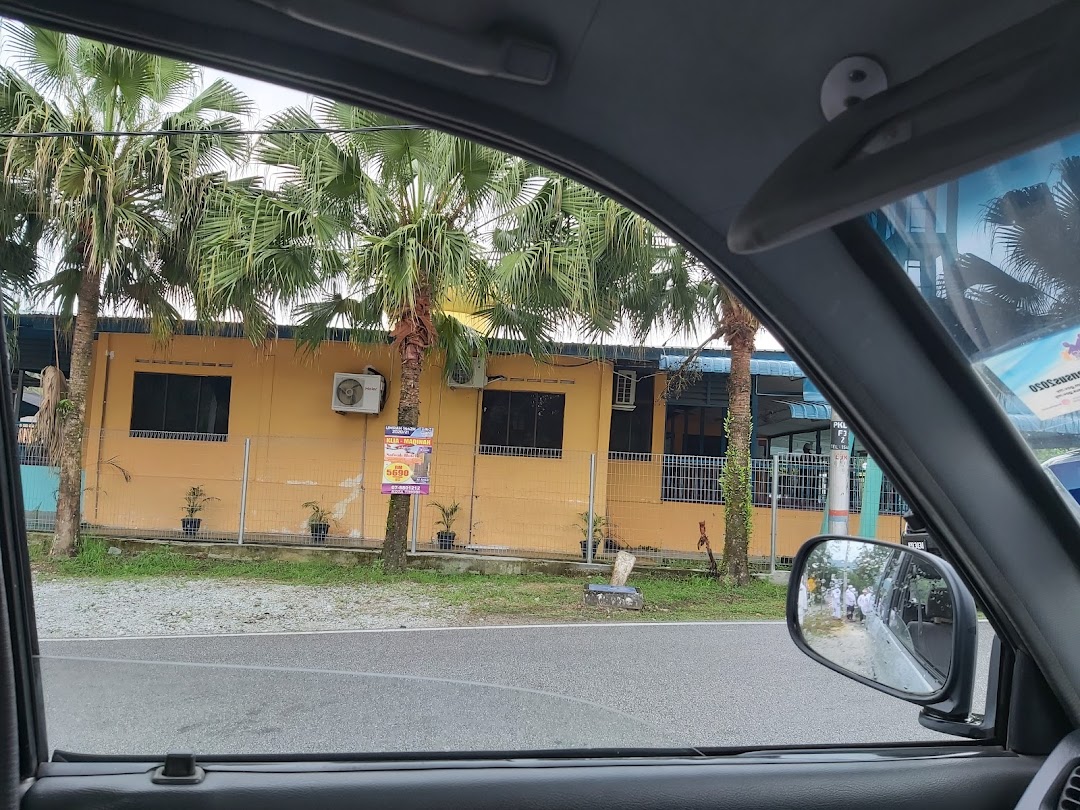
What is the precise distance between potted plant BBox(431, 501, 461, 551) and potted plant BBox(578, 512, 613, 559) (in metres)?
2.17

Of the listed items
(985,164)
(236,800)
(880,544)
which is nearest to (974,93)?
(985,164)

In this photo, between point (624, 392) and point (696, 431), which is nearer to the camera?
point (624, 392)

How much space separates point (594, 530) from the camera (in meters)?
12.3

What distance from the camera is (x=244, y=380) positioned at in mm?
13719

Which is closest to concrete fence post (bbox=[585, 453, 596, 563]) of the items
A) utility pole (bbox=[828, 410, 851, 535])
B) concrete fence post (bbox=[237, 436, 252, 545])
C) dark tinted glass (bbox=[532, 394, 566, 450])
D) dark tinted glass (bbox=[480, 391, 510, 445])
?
dark tinted glass (bbox=[532, 394, 566, 450])

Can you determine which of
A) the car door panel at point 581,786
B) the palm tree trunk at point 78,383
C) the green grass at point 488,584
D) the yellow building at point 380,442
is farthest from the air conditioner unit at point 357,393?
the car door panel at point 581,786

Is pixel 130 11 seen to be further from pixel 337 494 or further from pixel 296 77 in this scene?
pixel 337 494

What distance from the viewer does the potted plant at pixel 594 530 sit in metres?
12.3

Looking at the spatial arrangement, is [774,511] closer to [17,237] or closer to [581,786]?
[581,786]

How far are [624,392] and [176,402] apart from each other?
8170 mm

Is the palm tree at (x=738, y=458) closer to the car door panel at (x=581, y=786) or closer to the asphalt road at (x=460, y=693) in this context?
the asphalt road at (x=460, y=693)

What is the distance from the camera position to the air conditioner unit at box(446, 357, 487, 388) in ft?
42.5

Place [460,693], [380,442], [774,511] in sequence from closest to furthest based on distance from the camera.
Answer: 1. [460,693]
2. [774,511]
3. [380,442]

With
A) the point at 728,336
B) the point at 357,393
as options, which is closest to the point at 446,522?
the point at 357,393
